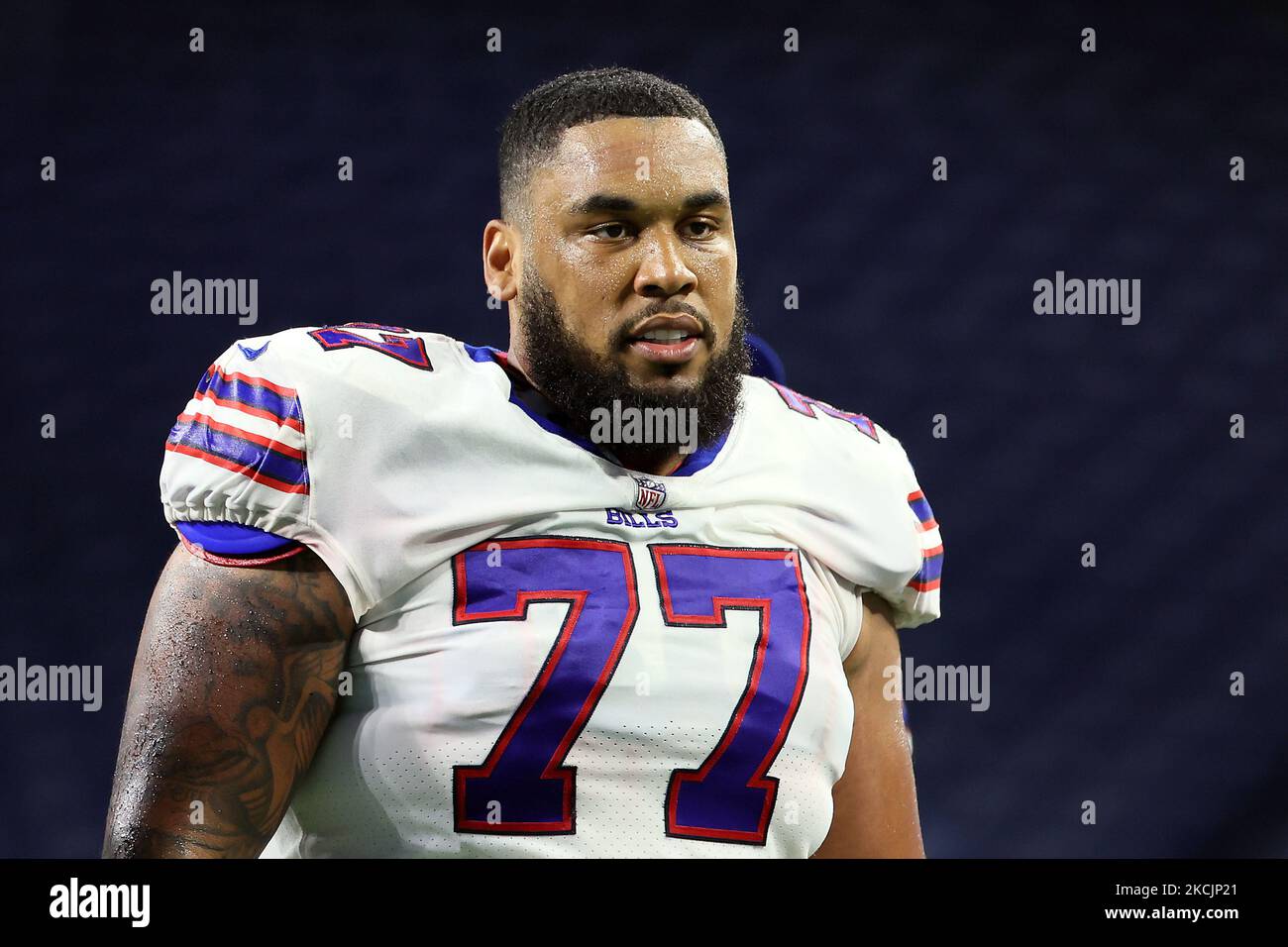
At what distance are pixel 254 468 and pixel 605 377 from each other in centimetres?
33

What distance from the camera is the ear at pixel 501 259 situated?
141 cm

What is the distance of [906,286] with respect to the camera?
257 centimetres

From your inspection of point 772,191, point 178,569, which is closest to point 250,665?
point 178,569

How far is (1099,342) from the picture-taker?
2555 mm

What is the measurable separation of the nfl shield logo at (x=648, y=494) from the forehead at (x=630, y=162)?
0.25 meters

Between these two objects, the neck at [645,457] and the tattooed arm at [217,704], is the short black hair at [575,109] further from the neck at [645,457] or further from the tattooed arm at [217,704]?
the tattooed arm at [217,704]

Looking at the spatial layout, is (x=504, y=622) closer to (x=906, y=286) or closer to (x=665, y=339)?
(x=665, y=339)

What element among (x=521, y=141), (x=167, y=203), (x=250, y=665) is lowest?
(x=250, y=665)

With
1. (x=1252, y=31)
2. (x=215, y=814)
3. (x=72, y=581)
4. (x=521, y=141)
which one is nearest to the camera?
(x=215, y=814)

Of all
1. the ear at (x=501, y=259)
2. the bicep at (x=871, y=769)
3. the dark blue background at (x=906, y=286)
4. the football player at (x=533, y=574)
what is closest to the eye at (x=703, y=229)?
the football player at (x=533, y=574)

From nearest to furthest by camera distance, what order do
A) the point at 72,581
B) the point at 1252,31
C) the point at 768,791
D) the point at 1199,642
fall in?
the point at 768,791, the point at 72,581, the point at 1199,642, the point at 1252,31

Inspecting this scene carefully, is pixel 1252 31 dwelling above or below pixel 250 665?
above

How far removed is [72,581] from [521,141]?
1.24 m

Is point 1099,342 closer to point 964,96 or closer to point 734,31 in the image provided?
point 964,96
